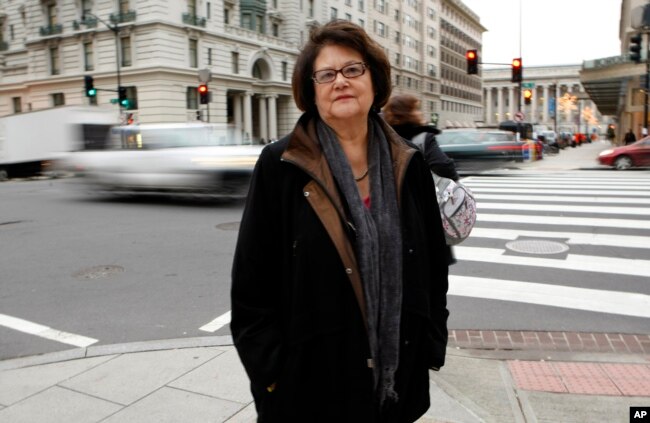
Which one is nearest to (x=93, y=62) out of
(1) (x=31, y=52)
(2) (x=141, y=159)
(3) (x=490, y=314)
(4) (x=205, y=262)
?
(1) (x=31, y=52)

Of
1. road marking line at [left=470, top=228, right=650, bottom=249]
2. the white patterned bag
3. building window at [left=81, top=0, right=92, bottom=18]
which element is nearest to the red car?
road marking line at [left=470, top=228, right=650, bottom=249]

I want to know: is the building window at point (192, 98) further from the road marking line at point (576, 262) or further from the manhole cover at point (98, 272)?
the road marking line at point (576, 262)

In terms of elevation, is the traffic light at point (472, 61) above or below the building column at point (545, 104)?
below

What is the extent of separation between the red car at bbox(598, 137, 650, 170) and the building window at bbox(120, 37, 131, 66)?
35284mm

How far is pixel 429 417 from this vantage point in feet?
10.3

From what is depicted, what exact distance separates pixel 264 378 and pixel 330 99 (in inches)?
40.2

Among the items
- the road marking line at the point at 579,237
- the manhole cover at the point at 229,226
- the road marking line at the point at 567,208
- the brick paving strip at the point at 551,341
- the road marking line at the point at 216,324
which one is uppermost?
the road marking line at the point at 567,208

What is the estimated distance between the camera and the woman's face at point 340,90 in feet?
6.73

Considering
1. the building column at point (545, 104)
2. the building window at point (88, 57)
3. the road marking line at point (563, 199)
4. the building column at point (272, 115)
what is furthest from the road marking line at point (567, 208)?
the building column at point (545, 104)

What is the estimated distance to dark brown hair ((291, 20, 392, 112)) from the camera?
2070mm

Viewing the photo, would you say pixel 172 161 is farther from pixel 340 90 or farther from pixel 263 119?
pixel 263 119

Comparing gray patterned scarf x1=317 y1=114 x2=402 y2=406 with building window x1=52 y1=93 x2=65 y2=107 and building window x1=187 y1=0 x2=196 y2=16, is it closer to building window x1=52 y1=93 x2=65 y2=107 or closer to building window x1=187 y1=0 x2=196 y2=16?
building window x1=187 y1=0 x2=196 y2=16

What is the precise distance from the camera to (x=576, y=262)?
7.27 m

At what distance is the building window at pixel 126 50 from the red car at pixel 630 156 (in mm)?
35284
